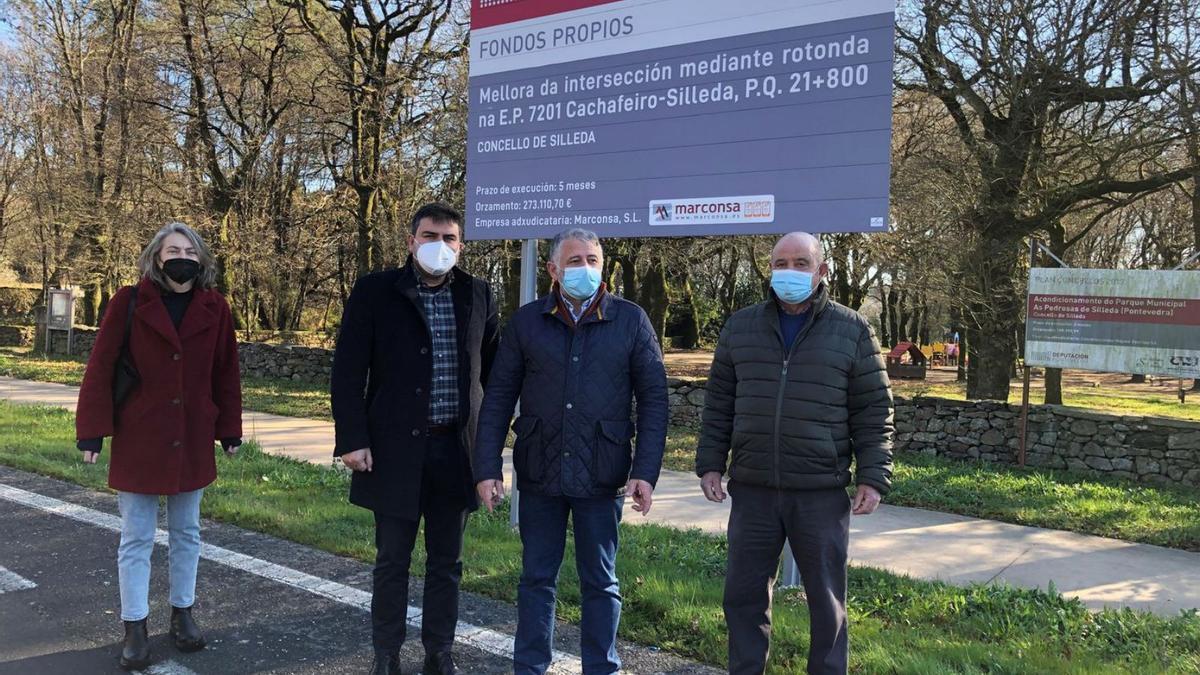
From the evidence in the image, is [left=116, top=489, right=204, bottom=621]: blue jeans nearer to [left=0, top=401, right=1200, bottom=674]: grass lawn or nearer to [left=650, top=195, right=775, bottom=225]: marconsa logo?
[left=0, top=401, right=1200, bottom=674]: grass lawn

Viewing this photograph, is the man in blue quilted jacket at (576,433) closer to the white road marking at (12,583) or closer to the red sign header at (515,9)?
the red sign header at (515,9)

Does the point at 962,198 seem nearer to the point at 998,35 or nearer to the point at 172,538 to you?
the point at 998,35

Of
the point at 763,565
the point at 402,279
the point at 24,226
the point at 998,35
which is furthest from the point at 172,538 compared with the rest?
the point at 24,226

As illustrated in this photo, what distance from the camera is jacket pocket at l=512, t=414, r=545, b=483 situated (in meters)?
3.31

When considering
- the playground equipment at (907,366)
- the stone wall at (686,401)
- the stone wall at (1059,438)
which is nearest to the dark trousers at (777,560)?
the stone wall at (1059,438)

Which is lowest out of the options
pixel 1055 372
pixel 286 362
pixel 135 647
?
pixel 135 647

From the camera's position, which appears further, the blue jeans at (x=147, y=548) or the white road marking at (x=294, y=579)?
the white road marking at (x=294, y=579)

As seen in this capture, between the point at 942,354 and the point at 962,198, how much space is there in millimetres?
32028

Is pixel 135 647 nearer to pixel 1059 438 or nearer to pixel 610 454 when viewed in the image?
pixel 610 454

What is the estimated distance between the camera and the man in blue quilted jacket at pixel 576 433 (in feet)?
10.7

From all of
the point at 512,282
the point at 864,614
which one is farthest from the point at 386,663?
the point at 512,282

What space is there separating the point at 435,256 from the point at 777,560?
6.36 ft

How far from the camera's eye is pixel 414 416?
3449mm

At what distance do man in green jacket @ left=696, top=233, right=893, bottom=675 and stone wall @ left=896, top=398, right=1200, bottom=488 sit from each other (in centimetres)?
754
